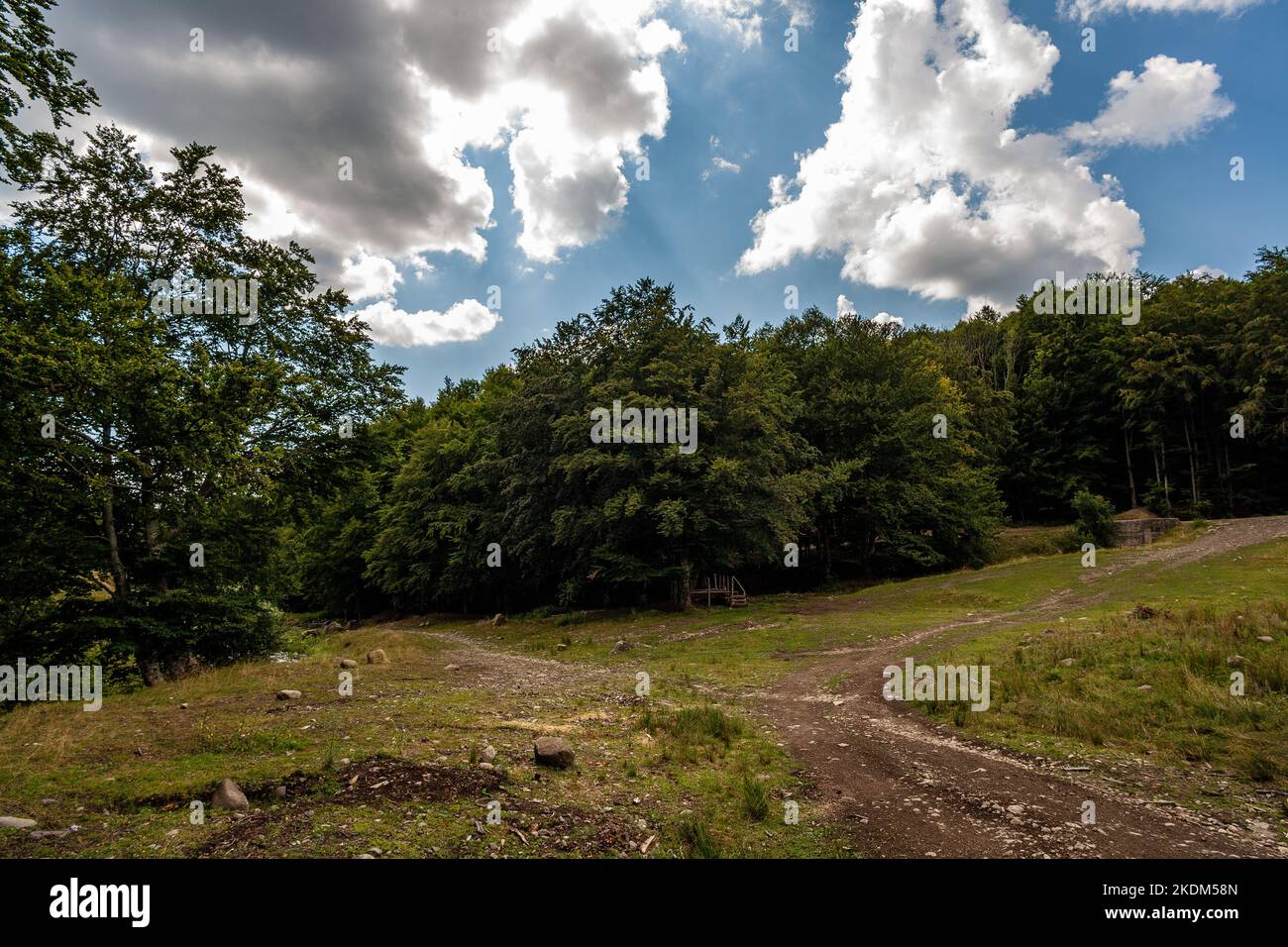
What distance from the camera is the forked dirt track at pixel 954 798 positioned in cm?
599

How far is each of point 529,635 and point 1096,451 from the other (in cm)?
5816

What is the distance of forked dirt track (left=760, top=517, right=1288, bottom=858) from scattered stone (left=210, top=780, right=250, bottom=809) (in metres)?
6.88

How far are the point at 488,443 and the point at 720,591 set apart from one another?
19.8 meters

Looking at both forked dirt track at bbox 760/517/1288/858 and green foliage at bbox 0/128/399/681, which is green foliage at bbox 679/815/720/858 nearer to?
forked dirt track at bbox 760/517/1288/858

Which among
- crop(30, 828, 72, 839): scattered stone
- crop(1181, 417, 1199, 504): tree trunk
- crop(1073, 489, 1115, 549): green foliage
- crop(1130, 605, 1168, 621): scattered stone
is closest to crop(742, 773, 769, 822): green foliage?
crop(30, 828, 72, 839): scattered stone

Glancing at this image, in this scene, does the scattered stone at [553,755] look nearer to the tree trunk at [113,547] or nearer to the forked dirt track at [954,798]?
the forked dirt track at [954,798]

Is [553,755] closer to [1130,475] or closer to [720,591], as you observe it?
[720,591]

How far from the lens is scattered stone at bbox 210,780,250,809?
6445 millimetres

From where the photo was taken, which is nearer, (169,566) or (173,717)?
(173,717)

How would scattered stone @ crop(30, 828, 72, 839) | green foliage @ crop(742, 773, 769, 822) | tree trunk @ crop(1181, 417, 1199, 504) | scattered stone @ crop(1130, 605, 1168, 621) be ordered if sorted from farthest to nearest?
tree trunk @ crop(1181, 417, 1199, 504) → scattered stone @ crop(1130, 605, 1168, 621) → green foliage @ crop(742, 773, 769, 822) → scattered stone @ crop(30, 828, 72, 839)

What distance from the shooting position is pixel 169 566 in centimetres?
1705

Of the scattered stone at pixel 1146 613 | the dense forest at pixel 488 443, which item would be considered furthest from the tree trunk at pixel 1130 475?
the scattered stone at pixel 1146 613
